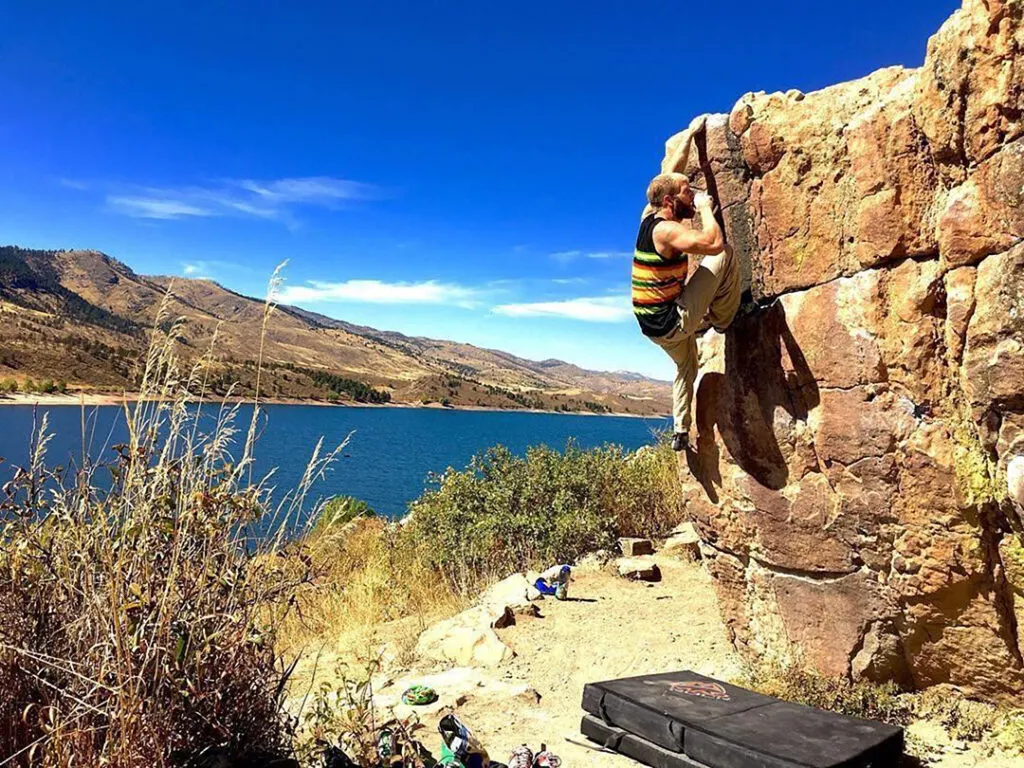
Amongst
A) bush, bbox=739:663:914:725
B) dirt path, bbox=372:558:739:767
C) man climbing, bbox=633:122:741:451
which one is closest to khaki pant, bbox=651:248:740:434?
man climbing, bbox=633:122:741:451

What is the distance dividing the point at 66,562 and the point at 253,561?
2.54 feet

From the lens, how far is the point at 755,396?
17.5 feet

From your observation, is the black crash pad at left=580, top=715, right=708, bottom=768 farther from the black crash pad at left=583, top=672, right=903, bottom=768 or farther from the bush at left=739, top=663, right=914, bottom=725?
the bush at left=739, top=663, right=914, bottom=725

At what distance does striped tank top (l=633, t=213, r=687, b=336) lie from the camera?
15.9 ft

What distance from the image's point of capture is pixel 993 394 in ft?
12.7

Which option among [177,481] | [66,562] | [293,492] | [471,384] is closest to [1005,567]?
[293,492]

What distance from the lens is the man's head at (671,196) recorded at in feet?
15.9

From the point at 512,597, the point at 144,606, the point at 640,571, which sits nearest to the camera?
the point at 144,606

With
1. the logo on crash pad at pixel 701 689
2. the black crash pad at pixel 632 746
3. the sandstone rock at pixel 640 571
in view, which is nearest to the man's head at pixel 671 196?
the logo on crash pad at pixel 701 689

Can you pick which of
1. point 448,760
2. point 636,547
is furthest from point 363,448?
point 448,760

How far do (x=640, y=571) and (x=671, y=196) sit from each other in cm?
517

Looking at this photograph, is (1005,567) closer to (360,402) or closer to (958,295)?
(958,295)

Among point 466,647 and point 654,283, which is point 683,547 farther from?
point 654,283

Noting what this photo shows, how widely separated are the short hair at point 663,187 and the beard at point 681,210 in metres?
0.07
